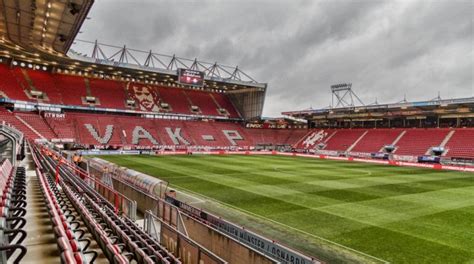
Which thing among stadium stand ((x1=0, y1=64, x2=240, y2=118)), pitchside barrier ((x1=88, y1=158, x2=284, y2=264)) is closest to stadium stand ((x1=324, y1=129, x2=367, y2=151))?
stadium stand ((x1=0, y1=64, x2=240, y2=118))

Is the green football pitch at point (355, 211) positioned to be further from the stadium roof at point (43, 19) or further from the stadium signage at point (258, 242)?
the stadium roof at point (43, 19)

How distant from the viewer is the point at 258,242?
336 inches

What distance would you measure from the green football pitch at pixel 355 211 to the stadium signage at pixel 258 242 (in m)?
2.24

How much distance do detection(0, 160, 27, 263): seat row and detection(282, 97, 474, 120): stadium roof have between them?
157 feet

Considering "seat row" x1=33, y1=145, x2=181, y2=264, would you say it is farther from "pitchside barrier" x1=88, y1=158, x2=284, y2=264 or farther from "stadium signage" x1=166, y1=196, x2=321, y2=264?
"stadium signage" x1=166, y1=196, x2=321, y2=264

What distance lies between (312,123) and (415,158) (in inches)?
1200

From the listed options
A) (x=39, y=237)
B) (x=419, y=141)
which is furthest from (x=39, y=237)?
(x=419, y=141)

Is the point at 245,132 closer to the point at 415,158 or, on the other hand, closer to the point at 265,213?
the point at 415,158

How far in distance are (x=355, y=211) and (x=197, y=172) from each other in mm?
14860

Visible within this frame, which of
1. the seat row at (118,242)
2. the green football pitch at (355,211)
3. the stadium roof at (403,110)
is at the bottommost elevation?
the green football pitch at (355,211)

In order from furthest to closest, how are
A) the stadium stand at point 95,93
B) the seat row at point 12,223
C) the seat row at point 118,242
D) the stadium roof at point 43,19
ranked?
the stadium stand at point 95,93 < the stadium roof at point 43,19 < the seat row at point 118,242 < the seat row at point 12,223

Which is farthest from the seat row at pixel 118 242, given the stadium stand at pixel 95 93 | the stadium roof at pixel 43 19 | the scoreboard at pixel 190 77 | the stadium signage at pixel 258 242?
the stadium stand at pixel 95 93

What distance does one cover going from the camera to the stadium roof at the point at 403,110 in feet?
142

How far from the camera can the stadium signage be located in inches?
285
